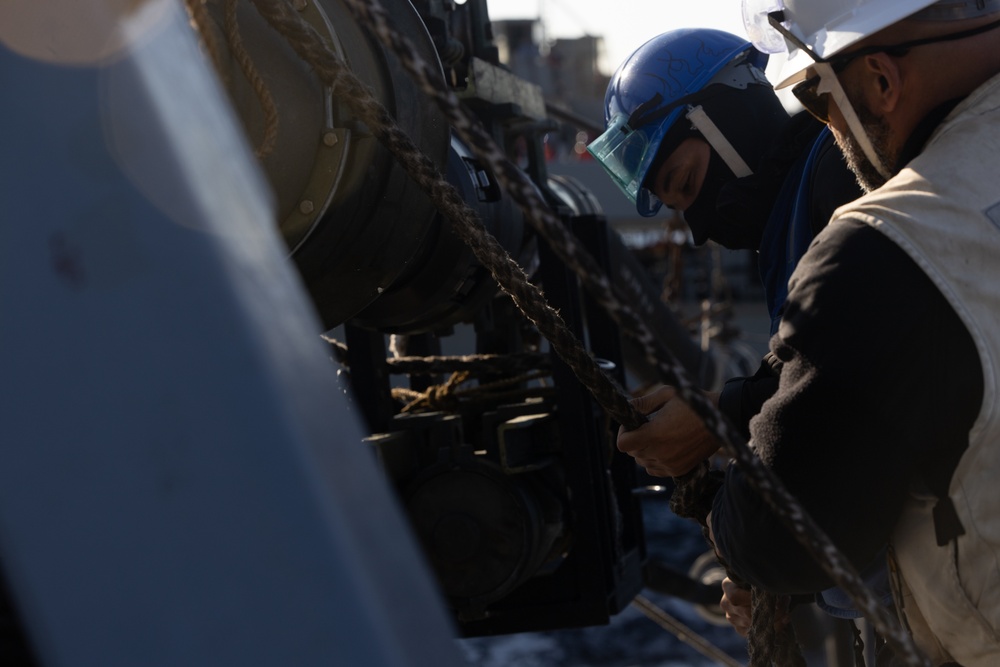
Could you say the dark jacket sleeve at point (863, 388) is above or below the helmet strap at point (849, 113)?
below

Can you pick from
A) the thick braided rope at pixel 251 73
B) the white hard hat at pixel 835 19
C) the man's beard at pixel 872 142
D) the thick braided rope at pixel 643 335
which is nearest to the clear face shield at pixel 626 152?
the white hard hat at pixel 835 19

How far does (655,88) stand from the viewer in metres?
2.87

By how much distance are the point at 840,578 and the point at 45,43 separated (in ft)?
3.18

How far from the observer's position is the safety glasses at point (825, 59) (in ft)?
5.49

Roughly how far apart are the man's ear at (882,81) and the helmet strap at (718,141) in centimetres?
101

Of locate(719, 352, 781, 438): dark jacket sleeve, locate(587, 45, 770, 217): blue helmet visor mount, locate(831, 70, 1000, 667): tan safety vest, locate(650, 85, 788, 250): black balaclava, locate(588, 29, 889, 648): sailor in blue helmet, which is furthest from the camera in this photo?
locate(587, 45, 770, 217): blue helmet visor mount

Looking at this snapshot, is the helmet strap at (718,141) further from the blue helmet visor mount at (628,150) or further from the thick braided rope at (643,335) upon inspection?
the thick braided rope at (643,335)

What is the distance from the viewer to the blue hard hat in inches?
112

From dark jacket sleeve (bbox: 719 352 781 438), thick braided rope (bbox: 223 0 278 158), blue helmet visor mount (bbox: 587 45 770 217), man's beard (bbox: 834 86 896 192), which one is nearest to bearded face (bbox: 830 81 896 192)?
man's beard (bbox: 834 86 896 192)

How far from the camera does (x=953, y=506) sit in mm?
1525

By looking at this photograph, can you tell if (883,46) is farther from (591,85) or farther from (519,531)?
(591,85)

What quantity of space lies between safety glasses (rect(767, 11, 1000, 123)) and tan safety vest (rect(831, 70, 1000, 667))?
0.09 m

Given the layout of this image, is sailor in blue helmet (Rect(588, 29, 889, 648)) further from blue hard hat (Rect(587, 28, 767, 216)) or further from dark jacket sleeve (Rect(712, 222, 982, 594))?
dark jacket sleeve (Rect(712, 222, 982, 594))

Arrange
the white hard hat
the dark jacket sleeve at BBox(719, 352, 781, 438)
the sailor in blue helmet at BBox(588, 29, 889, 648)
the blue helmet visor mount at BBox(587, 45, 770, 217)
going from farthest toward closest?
the blue helmet visor mount at BBox(587, 45, 770, 217)
the sailor in blue helmet at BBox(588, 29, 889, 648)
the dark jacket sleeve at BBox(719, 352, 781, 438)
the white hard hat
